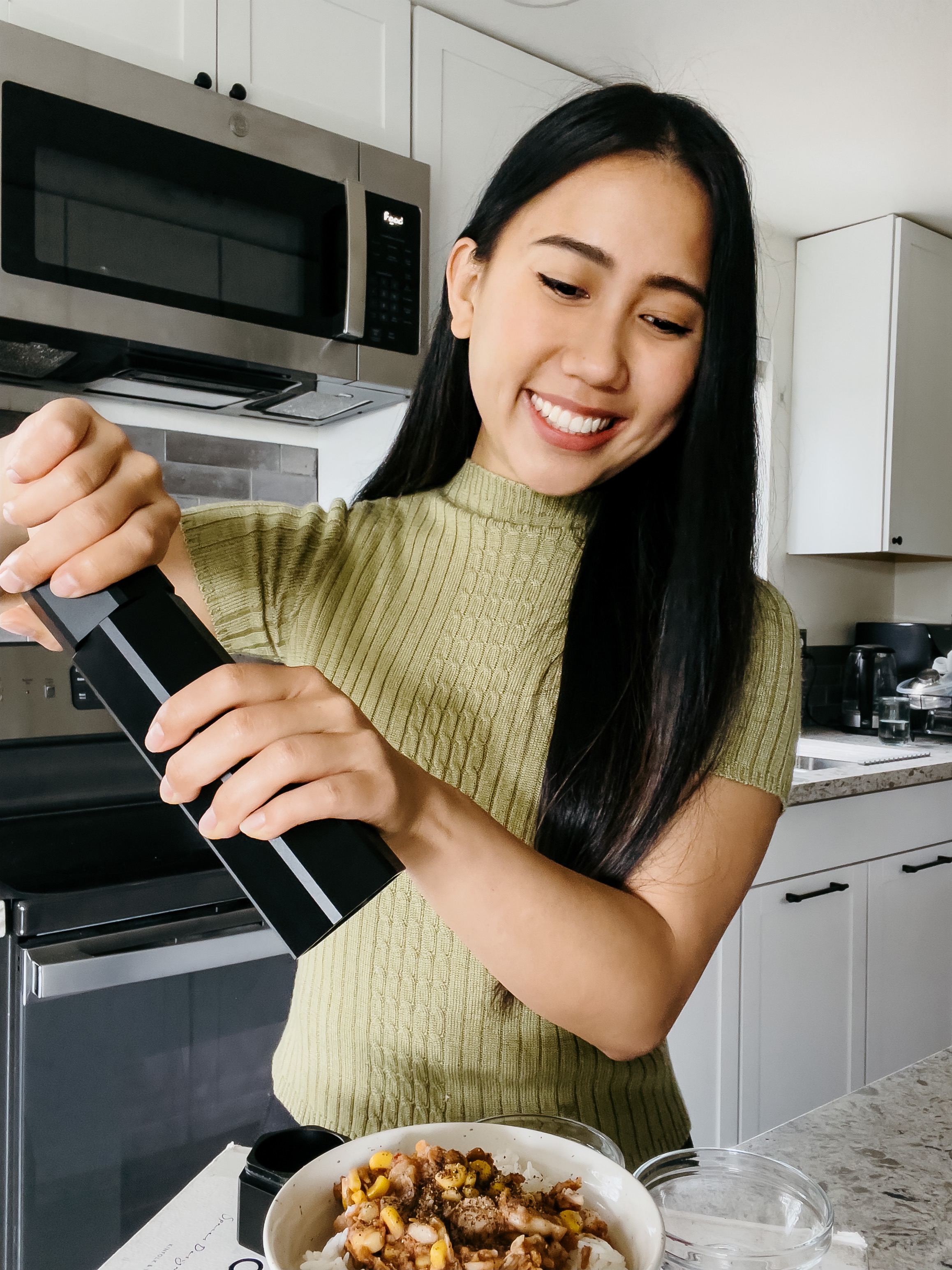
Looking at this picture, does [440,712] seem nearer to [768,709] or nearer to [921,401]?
[768,709]

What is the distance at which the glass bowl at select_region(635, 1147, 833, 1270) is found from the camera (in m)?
0.44

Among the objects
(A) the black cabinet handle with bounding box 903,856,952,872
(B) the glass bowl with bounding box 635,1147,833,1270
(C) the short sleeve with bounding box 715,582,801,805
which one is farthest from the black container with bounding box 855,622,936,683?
(B) the glass bowl with bounding box 635,1147,833,1270

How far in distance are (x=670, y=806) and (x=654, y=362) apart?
1.07 ft

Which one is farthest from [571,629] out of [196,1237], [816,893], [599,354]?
[816,893]

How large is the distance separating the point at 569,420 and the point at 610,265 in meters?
0.11

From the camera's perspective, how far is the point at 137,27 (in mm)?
1407

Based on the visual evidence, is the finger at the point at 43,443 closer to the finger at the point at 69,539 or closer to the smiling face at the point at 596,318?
the finger at the point at 69,539

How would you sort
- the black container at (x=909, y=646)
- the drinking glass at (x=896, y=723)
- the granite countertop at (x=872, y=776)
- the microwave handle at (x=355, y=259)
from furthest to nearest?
the black container at (x=909, y=646) < the drinking glass at (x=896, y=723) < the granite countertop at (x=872, y=776) < the microwave handle at (x=355, y=259)

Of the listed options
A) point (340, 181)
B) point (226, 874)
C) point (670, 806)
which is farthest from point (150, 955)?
point (340, 181)

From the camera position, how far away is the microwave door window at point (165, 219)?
4.10 feet

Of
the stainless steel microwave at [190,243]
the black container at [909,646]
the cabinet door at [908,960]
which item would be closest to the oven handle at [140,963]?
the stainless steel microwave at [190,243]

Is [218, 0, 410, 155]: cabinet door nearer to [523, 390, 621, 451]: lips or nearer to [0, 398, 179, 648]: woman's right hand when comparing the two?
[523, 390, 621, 451]: lips

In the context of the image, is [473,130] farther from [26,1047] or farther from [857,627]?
[857,627]

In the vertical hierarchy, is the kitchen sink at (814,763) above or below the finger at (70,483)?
below
